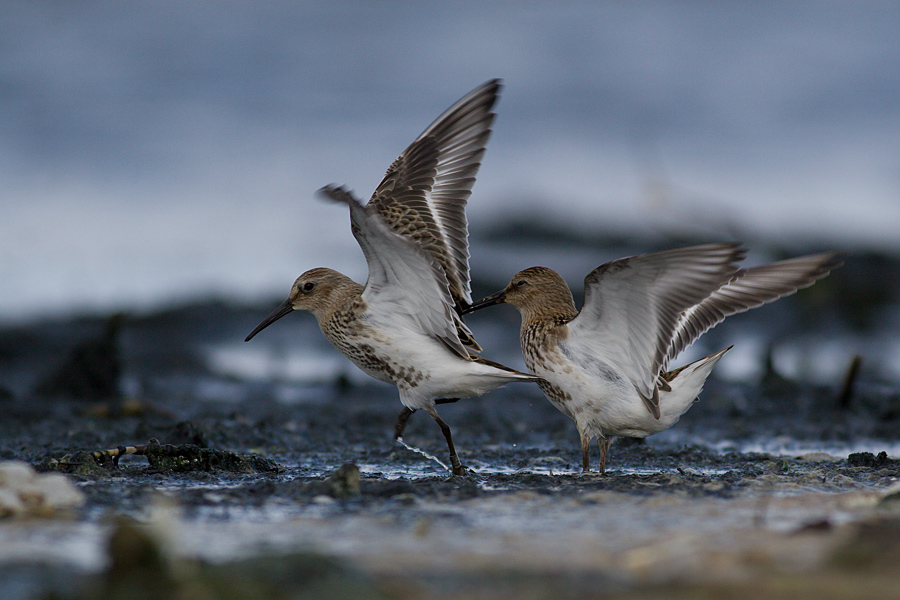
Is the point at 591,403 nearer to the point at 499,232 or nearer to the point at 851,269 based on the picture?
the point at 851,269

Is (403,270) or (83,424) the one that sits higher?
(403,270)

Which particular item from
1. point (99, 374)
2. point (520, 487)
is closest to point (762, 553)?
point (520, 487)

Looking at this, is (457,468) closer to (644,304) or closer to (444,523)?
(644,304)

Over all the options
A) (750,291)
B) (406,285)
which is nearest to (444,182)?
(406,285)

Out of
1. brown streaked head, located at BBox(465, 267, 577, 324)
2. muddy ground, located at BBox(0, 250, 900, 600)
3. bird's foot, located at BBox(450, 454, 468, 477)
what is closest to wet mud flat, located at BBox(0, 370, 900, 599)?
muddy ground, located at BBox(0, 250, 900, 600)

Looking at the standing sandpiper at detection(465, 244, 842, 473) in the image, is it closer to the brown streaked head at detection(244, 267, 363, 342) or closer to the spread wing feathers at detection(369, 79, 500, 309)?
the spread wing feathers at detection(369, 79, 500, 309)

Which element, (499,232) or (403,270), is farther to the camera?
(499,232)
